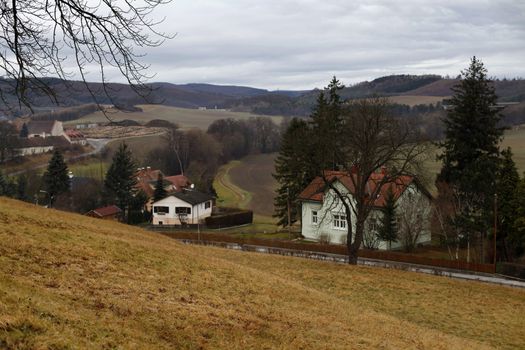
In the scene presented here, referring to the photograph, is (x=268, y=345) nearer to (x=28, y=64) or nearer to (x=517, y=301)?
(x=28, y=64)

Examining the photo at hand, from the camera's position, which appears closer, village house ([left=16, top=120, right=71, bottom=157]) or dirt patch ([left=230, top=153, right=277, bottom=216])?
dirt patch ([left=230, top=153, right=277, bottom=216])

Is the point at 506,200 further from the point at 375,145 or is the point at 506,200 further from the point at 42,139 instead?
the point at 42,139

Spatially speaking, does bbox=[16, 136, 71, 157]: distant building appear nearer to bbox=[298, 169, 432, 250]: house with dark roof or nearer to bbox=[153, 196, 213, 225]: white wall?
bbox=[153, 196, 213, 225]: white wall

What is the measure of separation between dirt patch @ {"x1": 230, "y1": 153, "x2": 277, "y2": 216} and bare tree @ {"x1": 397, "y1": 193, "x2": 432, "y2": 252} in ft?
97.3

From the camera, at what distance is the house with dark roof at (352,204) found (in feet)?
147

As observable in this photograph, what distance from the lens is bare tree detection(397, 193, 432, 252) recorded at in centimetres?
4434

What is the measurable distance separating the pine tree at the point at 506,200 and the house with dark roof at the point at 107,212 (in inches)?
1847

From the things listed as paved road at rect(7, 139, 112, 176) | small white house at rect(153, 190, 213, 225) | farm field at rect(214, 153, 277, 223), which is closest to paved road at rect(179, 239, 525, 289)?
small white house at rect(153, 190, 213, 225)

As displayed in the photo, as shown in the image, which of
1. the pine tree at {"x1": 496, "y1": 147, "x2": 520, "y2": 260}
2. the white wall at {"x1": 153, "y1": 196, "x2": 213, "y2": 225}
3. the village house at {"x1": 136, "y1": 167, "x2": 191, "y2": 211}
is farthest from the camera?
the village house at {"x1": 136, "y1": 167, "x2": 191, "y2": 211}

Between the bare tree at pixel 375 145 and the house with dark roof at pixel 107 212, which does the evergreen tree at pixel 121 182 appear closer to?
the house with dark roof at pixel 107 212

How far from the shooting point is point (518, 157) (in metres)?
83.0

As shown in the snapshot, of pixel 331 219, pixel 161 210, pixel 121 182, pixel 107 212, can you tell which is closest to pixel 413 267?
pixel 331 219

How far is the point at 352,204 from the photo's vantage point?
4372cm

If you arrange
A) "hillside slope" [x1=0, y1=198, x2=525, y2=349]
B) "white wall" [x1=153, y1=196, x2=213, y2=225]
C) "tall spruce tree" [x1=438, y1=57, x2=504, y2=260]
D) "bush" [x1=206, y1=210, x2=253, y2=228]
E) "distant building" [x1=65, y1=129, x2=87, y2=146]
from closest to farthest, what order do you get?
"hillside slope" [x1=0, y1=198, x2=525, y2=349] → "tall spruce tree" [x1=438, y1=57, x2=504, y2=260] → "bush" [x1=206, y1=210, x2=253, y2=228] → "white wall" [x1=153, y1=196, x2=213, y2=225] → "distant building" [x1=65, y1=129, x2=87, y2=146]
